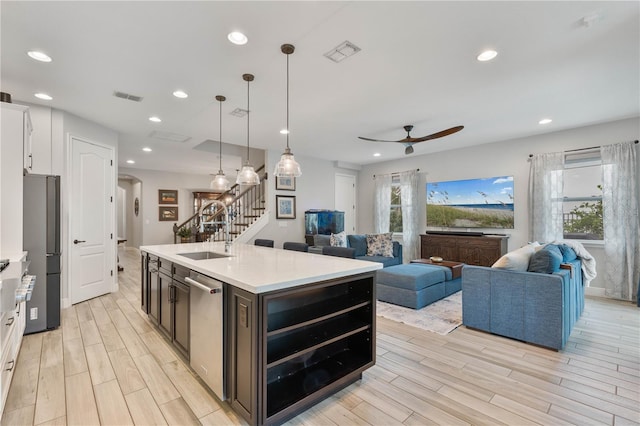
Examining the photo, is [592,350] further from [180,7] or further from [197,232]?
[197,232]

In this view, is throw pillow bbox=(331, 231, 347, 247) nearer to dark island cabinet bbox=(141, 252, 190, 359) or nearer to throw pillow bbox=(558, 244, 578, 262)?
dark island cabinet bbox=(141, 252, 190, 359)

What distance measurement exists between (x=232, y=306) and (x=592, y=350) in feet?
11.1

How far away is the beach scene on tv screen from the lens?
574cm

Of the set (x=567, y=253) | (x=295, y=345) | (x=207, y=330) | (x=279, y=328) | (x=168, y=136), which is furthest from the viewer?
(x=168, y=136)

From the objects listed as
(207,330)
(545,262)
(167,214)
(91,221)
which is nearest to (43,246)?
(91,221)

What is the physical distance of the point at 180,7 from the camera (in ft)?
6.63

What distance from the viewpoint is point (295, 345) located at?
1.93m

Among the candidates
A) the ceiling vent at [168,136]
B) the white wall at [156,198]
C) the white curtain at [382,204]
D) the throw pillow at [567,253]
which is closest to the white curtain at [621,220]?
the throw pillow at [567,253]

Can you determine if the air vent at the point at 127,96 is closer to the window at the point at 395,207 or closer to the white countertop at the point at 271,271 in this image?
the white countertop at the point at 271,271

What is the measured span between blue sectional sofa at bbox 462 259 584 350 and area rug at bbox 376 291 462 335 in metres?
0.25

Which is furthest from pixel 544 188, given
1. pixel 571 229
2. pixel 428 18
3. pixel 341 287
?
Answer: pixel 341 287

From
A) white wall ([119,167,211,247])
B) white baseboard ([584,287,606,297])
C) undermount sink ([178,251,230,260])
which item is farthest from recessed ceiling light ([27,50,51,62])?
white baseboard ([584,287,606,297])

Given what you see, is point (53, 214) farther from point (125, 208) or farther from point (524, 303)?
point (125, 208)

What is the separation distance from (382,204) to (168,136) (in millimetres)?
5178
